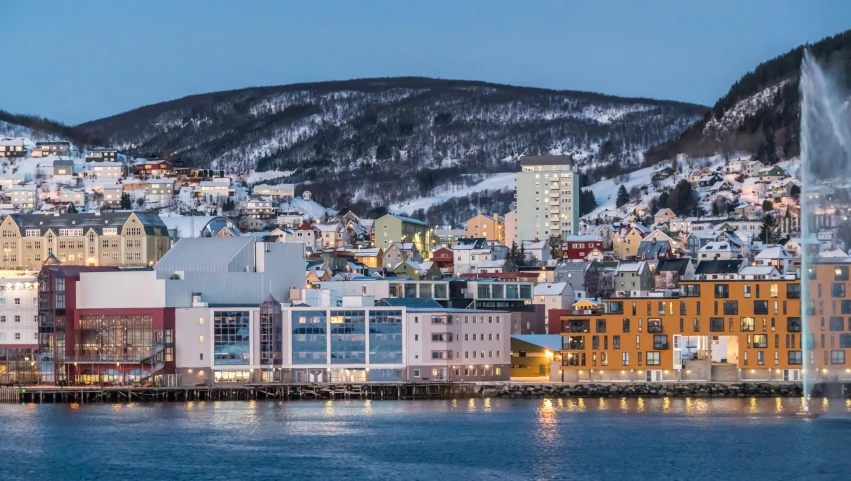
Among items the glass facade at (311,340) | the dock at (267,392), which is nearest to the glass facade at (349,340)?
the glass facade at (311,340)

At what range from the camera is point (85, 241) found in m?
141

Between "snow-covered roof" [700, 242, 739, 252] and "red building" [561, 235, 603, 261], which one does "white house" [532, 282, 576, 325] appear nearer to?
"snow-covered roof" [700, 242, 739, 252]

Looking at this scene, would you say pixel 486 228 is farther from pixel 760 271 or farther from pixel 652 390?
pixel 652 390

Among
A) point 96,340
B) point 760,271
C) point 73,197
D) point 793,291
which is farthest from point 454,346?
point 73,197

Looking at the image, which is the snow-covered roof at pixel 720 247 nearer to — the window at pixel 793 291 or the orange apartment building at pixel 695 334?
the orange apartment building at pixel 695 334

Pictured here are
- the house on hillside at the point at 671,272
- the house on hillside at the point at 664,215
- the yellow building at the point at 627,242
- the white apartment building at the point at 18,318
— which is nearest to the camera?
the white apartment building at the point at 18,318

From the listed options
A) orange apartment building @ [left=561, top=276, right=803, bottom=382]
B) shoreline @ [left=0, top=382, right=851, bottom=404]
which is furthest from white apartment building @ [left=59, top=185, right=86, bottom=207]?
orange apartment building @ [left=561, top=276, right=803, bottom=382]

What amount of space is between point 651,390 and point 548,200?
306 feet

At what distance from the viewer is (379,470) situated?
5903cm

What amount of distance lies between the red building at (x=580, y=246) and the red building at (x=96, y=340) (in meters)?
70.5

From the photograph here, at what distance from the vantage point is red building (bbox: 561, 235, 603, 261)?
155125 mm

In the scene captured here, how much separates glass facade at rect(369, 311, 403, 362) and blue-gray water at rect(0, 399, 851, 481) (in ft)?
20.1

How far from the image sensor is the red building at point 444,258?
153 metres

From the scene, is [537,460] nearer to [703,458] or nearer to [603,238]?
[703,458]
